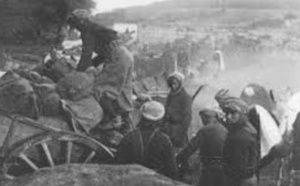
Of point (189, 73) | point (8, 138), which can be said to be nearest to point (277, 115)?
point (8, 138)

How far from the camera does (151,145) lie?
7.06 metres

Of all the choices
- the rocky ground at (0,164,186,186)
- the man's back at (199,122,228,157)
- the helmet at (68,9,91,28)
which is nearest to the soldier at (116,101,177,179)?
the rocky ground at (0,164,186,186)

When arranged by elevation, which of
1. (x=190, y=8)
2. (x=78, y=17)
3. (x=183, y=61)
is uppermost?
(x=78, y=17)

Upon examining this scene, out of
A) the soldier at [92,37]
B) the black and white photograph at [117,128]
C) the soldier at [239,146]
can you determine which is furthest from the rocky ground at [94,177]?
the soldier at [92,37]

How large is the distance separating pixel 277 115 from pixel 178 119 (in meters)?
1.66

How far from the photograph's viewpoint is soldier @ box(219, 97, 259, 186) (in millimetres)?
7234

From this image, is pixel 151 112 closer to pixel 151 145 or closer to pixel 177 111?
pixel 151 145

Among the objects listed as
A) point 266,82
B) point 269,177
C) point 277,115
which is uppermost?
point 277,115

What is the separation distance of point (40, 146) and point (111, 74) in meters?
1.47

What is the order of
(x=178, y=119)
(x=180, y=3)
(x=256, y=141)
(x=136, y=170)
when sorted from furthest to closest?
(x=180, y=3) → (x=178, y=119) → (x=256, y=141) → (x=136, y=170)

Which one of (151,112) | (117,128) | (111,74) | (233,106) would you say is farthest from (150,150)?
(111,74)

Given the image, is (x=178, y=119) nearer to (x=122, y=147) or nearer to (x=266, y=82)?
(x=122, y=147)

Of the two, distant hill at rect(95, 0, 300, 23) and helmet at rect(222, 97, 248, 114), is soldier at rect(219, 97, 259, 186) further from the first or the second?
distant hill at rect(95, 0, 300, 23)

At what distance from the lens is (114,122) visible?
336 inches
